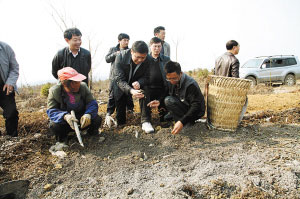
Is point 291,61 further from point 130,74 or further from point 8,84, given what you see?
point 8,84

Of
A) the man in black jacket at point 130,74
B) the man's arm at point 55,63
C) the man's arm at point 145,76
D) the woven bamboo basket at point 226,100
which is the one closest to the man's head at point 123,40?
the man in black jacket at point 130,74

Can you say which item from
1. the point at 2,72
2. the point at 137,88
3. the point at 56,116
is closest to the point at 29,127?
the point at 2,72

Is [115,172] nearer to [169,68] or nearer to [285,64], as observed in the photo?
[169,68]

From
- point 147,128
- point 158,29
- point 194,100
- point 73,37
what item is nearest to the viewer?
point 194,100

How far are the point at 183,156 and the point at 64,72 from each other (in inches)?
65.4

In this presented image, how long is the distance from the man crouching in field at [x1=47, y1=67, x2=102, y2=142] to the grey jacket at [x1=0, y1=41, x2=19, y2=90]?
76 centimetres

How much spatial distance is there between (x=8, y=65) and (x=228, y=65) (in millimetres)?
3199

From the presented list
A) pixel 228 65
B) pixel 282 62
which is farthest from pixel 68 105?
pixel 282 62

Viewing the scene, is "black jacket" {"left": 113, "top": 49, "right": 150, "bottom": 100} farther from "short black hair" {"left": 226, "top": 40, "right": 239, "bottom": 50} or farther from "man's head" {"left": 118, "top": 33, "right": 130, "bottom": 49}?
"short black hair" {"left": 226, "top": 40, "right": 239, "bottom": 50}

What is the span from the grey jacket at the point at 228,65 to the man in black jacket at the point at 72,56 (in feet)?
7.02

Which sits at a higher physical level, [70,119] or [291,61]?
[291,61]

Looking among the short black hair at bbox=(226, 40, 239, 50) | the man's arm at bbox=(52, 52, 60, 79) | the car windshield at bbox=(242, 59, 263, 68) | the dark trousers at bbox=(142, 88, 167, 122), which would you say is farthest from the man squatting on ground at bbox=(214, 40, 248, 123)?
the car windshield at bbox=(242, 59, 263, 68)

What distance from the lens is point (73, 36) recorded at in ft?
10.5

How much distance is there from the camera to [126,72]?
11.0ft
